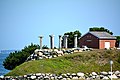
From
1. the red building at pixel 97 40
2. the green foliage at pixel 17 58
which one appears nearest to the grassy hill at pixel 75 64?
the red building at pixel 97 40

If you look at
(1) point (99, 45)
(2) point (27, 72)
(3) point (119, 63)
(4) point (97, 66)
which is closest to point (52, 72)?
(2) point (27, 72)

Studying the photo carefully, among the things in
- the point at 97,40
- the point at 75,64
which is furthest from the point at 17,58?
the point at 75,64

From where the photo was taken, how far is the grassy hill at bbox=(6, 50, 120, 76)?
38062mm

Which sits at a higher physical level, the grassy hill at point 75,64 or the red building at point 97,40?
the red building at point 97,40

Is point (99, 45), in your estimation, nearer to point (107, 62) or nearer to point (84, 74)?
point (107, 62)

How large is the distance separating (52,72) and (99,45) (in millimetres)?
20485

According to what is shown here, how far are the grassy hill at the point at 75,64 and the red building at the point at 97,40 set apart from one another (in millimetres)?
13797

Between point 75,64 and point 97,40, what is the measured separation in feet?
58.3

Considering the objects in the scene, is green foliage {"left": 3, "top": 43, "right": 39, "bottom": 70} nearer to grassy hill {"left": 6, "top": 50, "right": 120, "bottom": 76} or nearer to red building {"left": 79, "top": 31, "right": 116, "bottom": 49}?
red building {"left": 79, "top": 31, "right": 116, "bottom": 49}

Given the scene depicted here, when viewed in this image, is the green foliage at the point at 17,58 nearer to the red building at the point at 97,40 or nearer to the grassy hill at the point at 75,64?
the red building at the point at 97,40

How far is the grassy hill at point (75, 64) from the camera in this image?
1499 inches

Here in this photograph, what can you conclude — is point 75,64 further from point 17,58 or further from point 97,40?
point 17,58

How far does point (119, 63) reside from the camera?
40.2 meters

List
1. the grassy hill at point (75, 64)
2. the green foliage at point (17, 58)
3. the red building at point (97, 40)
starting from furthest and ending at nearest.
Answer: the green foliage at point (17, 58), the red building at point (97, 40), the grassy hill at point (75, 64)
